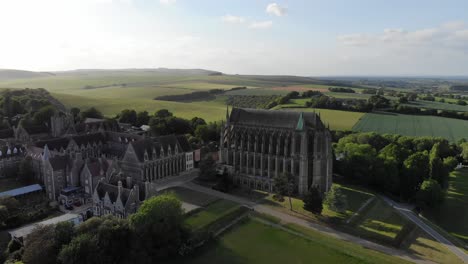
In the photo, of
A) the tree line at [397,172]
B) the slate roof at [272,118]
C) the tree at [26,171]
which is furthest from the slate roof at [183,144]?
the tree line at [397,172]

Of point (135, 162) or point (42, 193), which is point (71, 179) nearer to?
point (42, 193)

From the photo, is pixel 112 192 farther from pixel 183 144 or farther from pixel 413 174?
pixel 413 174

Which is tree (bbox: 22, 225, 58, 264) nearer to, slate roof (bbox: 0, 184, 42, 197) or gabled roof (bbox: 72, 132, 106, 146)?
slate roof (bbox: 0, 184, 42, 197)

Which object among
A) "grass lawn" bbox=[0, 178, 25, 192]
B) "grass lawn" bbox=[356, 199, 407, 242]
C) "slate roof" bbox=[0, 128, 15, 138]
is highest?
"slate roof" bbox=[0, 128, 15, 138]

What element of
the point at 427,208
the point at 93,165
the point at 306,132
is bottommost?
the point at 427,208

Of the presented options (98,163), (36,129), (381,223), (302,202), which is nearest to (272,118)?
(302,202)

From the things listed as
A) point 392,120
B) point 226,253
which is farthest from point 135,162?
point 392,120

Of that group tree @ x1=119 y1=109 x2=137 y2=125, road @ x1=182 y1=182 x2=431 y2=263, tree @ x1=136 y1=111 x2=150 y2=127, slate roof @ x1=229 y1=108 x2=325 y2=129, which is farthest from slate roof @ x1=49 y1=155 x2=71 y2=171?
tree @ x1=119 y1=109 x2=137 y2=125
